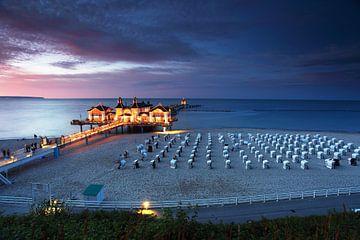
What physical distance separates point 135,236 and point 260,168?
1561 cm

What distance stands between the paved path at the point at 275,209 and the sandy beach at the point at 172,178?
2302 millimetres

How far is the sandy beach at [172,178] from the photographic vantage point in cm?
1404

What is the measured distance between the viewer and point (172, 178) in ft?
53.8

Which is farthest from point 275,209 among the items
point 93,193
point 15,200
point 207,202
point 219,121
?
point 219,121

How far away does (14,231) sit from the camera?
187 inches

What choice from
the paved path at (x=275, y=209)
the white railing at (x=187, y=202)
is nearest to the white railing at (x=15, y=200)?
the white railing at (x=187, y=202)

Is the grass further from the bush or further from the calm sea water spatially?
the calm sea water

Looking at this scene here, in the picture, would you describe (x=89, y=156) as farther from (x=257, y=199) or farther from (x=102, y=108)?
(x=102, y=108)

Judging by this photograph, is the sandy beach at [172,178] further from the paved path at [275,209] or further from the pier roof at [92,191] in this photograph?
the paved path at [275,209]

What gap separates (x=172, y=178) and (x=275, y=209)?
7.27 meters

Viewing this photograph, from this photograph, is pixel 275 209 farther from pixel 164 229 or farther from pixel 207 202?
pixel 164 229

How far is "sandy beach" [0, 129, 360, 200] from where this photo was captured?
14039 mm

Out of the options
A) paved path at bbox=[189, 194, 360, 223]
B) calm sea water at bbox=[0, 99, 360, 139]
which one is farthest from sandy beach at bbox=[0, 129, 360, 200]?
calm sea water at bbox=[0, 99, 360, 139]

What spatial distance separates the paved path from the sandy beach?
2.30m
